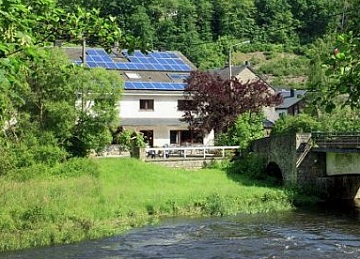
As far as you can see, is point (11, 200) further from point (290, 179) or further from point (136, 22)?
point (136, 22)

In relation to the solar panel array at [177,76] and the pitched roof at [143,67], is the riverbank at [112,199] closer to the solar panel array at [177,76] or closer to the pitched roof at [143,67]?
the pitched roof at [143,67]

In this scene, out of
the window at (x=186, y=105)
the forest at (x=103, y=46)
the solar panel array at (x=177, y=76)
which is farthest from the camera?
the solar panel array at (x=177, y=76)

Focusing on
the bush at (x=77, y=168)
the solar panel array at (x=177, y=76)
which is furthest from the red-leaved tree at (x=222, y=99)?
the bush at (x=77, y=168)

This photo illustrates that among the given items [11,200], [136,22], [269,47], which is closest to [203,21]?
[269,47]

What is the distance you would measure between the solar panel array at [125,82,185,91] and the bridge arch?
11157 millimetres

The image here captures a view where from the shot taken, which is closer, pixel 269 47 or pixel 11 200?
pixel 11 200

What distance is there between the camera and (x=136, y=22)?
9000 cm

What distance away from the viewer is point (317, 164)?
33.2 meters

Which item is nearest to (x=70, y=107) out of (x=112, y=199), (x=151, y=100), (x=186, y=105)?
(x=112, y=199)

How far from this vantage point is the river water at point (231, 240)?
60.0 ft

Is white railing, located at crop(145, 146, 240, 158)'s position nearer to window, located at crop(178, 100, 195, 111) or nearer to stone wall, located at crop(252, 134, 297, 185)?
stone wall, located at crop(252, 134, 297, 185)

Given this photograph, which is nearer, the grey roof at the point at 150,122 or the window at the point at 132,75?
the grey roof at the point at 150,122

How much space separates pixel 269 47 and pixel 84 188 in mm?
85936

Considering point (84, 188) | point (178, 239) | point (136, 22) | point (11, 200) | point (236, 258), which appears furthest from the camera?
point (136, 22)
